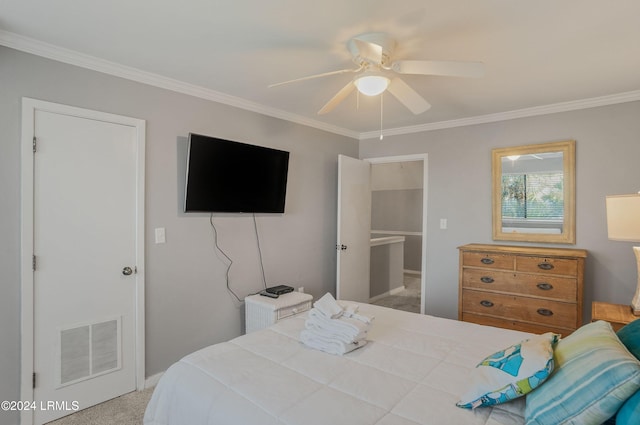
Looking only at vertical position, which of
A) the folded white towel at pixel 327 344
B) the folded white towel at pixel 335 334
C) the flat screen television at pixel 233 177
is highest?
the flat screen television at pixel 233 177

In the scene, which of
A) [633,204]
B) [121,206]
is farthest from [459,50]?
[121,206]

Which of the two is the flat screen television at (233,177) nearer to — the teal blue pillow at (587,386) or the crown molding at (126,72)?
the crown molding at (126,72)

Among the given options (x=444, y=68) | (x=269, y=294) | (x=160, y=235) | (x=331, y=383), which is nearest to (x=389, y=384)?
(x=331, y=383)

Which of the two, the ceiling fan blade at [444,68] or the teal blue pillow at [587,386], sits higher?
the ceiling fan blade at [444,68]

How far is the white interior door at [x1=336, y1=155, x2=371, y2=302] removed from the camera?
4.06 m

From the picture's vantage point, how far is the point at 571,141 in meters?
3.24

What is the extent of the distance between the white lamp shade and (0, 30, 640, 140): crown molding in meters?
1.40

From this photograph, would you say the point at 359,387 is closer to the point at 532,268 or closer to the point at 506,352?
the point at 506,352

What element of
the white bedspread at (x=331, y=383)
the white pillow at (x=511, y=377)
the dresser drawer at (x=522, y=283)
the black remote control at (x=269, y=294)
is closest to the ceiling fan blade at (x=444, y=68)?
the white pillow at (x=511, y=377)

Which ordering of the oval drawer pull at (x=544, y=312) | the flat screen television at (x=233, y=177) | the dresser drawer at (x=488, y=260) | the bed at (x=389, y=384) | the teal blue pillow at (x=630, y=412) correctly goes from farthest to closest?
the dresser drawer at (x=488, y=260), the oval drawer pull at (x=544, y=312), the flat screen television at (x=233, y=177), the bed at (x=389, y=384), the teal blue pillow at (x=630, y=412)

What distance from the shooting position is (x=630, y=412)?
0.96 metres

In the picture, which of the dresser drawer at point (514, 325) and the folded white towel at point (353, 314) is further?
the dresser drawer at point (514, 325)

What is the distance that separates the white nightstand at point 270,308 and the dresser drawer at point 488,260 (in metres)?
1.55

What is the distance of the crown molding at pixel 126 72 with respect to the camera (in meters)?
2.11
